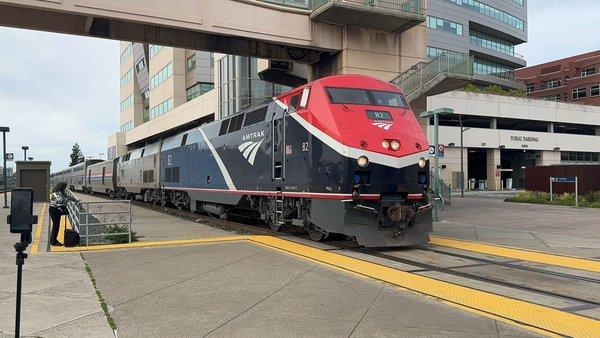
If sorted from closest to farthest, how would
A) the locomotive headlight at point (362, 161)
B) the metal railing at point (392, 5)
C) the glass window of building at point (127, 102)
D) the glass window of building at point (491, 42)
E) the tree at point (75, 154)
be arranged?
the locomotive headlight at point (362, 161) → the metal railing at point (392, 5) → the glass window of building at point (491, 42) → the glass window of building at point (127, 102) → the tree at point (75, 154)

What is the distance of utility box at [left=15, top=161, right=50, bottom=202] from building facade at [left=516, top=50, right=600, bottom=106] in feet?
253

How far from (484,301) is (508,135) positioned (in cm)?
5498

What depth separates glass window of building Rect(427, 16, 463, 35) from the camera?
60094mm

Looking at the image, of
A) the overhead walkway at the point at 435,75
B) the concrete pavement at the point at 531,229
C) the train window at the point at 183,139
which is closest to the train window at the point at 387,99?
the concrete pavement at the point at 531,229

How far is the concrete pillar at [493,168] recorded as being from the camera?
2242 inches

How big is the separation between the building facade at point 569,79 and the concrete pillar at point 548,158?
74.3 ft

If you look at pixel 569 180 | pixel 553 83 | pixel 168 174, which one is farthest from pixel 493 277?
pixel 553 83

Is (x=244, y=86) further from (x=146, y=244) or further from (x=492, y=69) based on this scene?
(x=492, y=69)

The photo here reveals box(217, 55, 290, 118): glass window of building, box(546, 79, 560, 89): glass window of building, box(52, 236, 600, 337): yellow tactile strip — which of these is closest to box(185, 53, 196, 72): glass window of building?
box(217, 55, 290, 118): glass window of building

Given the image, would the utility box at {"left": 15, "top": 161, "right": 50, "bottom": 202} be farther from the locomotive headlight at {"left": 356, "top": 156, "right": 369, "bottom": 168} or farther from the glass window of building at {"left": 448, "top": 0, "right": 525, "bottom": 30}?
the glass window of building at {"left": 448, "top": 0, "right": 525, "bottom": 30}

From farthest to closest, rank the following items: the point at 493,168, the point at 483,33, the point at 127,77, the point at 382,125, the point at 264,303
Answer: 1. the point at 127,77
2. the point at 483,33
3. the point at 493,168
4. the point at 382,125
5. the point at 264,303

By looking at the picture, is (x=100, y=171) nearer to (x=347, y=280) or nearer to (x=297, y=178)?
(x=297, y=178)

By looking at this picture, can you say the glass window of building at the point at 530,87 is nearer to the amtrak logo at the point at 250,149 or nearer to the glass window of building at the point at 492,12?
the glass window of building at the point at 492,12

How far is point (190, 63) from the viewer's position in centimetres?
5866
